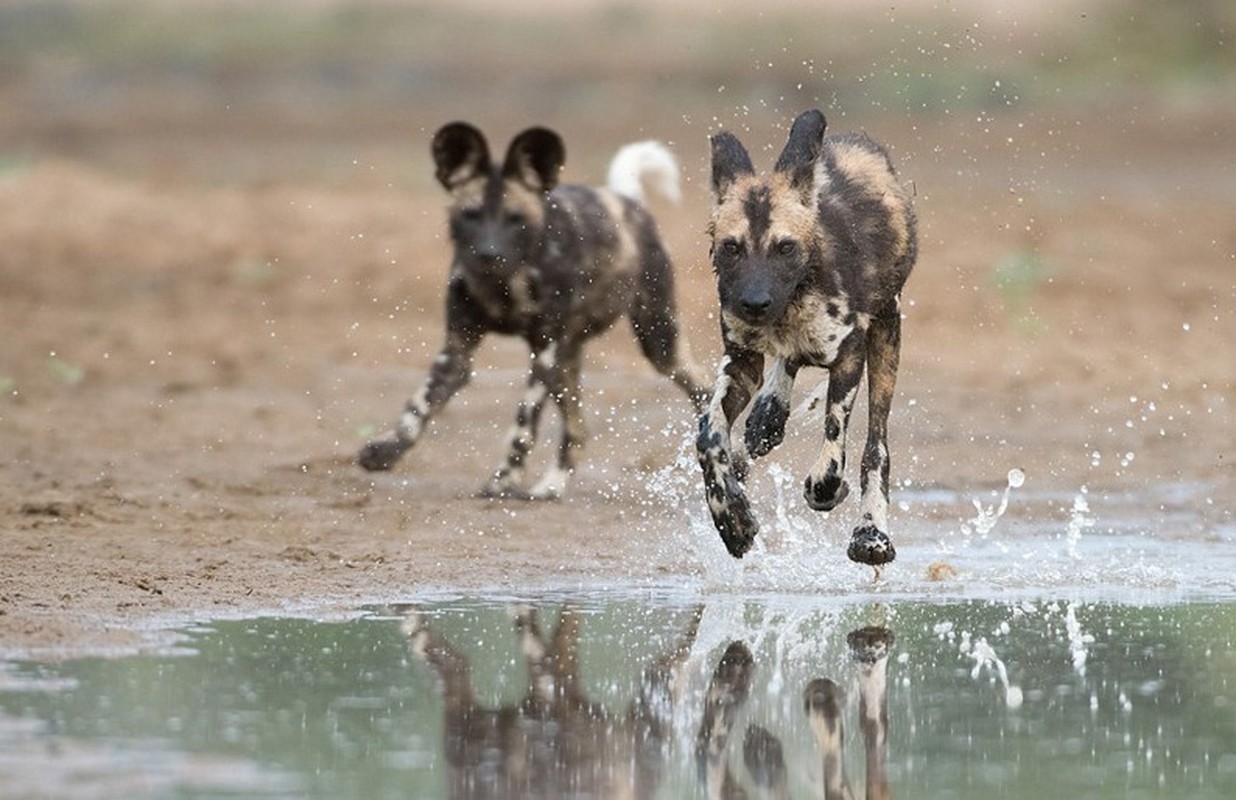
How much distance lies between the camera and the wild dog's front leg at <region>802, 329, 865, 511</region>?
7773 mm

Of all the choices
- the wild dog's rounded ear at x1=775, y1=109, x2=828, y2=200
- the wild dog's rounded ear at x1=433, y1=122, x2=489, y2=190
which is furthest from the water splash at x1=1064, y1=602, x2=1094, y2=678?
the wild dog's rounded ear at x1=433, y1=122, x2=489, y2=190

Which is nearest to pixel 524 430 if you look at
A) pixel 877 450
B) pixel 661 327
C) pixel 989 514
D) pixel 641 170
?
pixel 661 327

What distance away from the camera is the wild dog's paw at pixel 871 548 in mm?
7641

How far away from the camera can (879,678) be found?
6.25 m

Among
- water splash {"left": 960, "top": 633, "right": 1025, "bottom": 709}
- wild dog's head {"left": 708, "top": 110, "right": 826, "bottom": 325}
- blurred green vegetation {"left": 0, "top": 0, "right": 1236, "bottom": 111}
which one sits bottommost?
water splash {"left": 960, "top": 633, "right": 1025, "bottom": 709}

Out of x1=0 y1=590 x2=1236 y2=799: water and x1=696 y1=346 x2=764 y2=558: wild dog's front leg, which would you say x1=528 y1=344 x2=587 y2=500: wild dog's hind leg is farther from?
x1=0 y1=590 x2=1236 y2=799: water

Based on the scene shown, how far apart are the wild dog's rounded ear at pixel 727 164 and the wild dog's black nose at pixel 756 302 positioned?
454mm

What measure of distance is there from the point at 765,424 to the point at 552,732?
8.50ft

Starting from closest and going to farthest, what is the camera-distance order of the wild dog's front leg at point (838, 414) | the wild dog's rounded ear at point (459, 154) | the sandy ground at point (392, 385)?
1. the wild dog's front leg at point (838, 414)
2. the sandy ground at point (392, 385)
3. the wild dog's rounded ear at point (459, 154)

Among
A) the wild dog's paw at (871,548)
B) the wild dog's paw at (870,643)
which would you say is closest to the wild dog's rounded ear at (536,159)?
the wild dog's paw at (871,548)

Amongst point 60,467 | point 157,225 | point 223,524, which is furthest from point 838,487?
point 157,225

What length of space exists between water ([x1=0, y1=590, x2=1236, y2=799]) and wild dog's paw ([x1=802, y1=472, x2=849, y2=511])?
0.50 m

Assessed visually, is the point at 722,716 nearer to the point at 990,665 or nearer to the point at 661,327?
the point at 990,665

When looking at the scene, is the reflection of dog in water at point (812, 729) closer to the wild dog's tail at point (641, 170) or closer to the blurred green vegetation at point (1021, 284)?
the wild dog's tail at point (641, 170)
